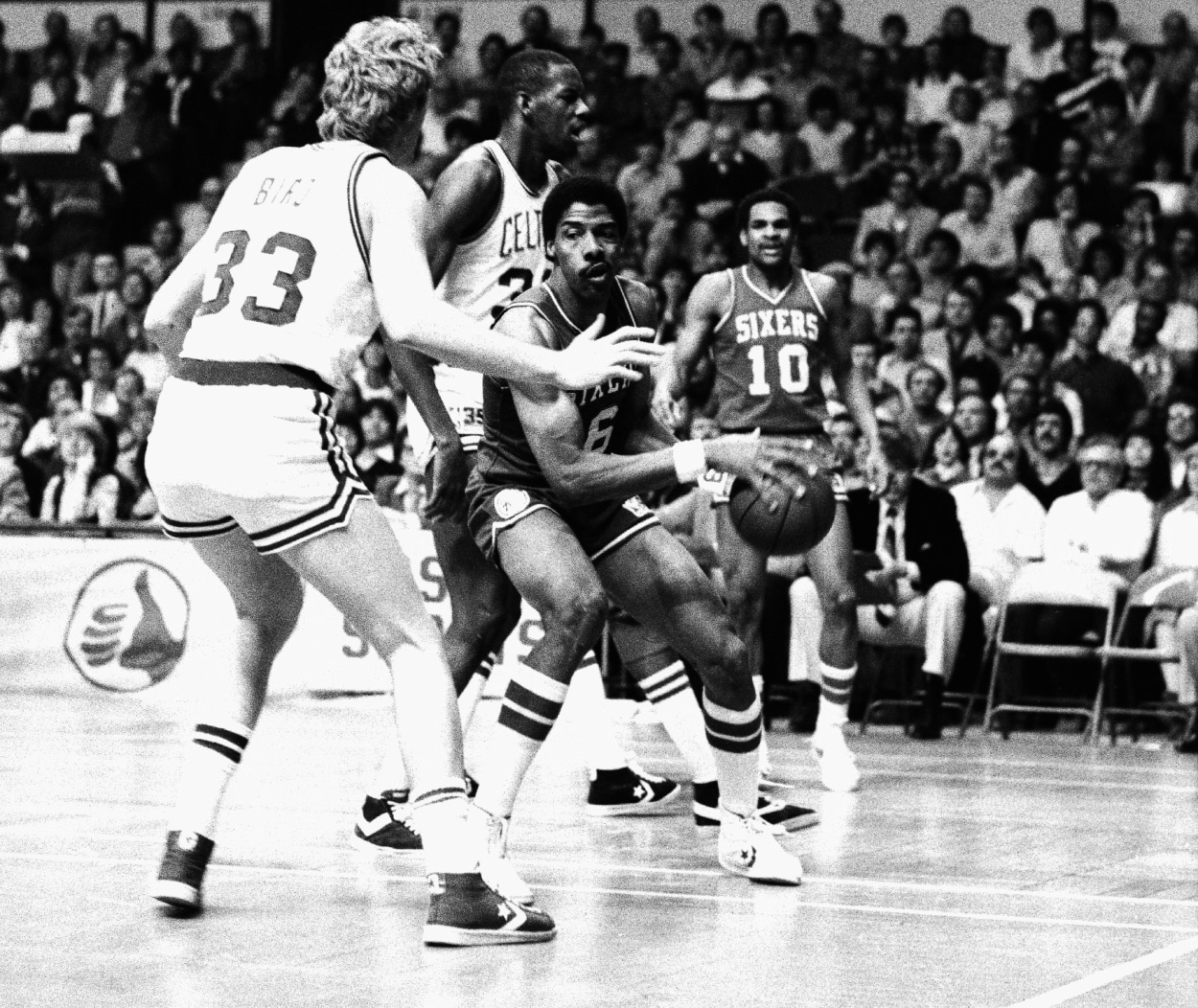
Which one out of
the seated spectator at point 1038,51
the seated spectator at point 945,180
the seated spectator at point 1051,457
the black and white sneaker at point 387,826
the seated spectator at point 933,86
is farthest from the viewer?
the seated spectator at point 1038,51

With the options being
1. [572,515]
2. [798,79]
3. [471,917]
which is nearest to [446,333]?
[572,515]

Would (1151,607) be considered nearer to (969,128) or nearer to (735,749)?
(735,749)

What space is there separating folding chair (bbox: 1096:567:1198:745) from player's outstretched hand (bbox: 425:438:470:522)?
6280 millimetres

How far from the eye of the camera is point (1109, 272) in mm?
15641

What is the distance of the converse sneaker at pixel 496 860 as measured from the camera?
19.6ft

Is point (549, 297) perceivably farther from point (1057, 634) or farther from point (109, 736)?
point (1057, 634)

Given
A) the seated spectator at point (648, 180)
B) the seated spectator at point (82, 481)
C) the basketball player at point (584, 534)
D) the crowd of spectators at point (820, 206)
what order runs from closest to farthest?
1. the basketball player at point (584, 534)
2. the crowd of spectators at point (820, 206)
3. the seated spectator at point (82, 481)
4. the seated spectator at point (648, 180)

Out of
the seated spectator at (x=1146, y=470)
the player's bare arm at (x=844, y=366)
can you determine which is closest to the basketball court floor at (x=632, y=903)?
the player's bare arm at (x=844, y=366)

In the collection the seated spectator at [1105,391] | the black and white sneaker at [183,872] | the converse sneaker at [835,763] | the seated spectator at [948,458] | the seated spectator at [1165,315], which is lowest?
the black and white sneaker at [183,872]

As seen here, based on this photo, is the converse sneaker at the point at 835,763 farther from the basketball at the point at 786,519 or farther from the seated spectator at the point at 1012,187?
the seated spectator at the point at 1012,187

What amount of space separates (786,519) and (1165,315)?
6.58m

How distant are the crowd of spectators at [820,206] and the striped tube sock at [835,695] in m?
3.38

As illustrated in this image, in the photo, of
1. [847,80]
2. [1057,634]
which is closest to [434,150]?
[847,80]

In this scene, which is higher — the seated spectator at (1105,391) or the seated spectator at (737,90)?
the seated spectator at (737,90)
